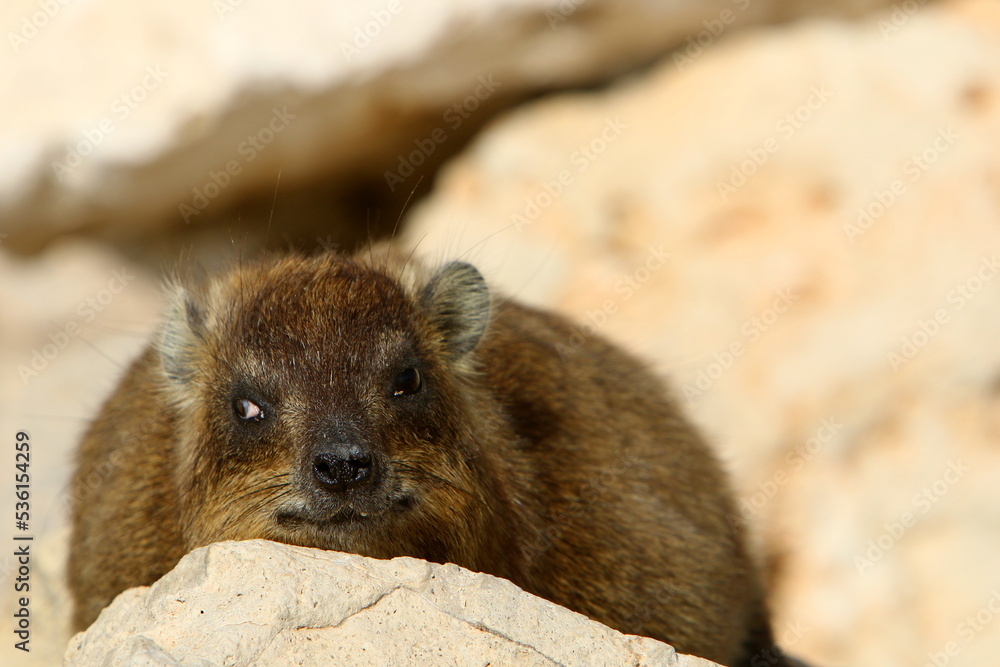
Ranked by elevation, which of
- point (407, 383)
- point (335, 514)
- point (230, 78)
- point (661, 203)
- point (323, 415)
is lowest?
point (230, 78)

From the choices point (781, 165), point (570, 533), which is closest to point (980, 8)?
point (781, 165)

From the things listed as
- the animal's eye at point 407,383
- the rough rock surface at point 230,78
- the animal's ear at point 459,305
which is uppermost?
the animal's ear at point 459,305

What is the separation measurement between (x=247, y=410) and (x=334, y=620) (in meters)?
1.33

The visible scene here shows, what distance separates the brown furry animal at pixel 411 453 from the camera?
503 centimetres

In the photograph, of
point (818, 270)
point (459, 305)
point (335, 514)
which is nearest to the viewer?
point (335, 514)

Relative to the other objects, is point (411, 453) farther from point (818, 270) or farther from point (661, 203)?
point (661, 203)

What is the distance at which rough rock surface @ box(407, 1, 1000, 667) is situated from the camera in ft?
28.9

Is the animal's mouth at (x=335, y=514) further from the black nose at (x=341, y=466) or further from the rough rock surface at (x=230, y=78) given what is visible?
the rough rock surface at (x=230, y=78)

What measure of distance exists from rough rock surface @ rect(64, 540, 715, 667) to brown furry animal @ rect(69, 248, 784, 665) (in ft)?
1.96

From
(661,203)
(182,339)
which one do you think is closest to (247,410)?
(182,339)

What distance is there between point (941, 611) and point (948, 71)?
4602 mm

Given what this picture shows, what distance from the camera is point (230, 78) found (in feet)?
33.0

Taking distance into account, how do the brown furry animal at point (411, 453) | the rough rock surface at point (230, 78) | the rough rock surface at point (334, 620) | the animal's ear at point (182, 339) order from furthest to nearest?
the rough rock surface at point (230, 78), the animal's ear at point (182, 339), the brown furry animal at point (411, 453), the rough rock surface at point (334, 620)

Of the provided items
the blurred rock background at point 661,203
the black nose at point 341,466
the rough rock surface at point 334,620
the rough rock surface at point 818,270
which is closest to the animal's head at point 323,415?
the black nose at point 341,466
